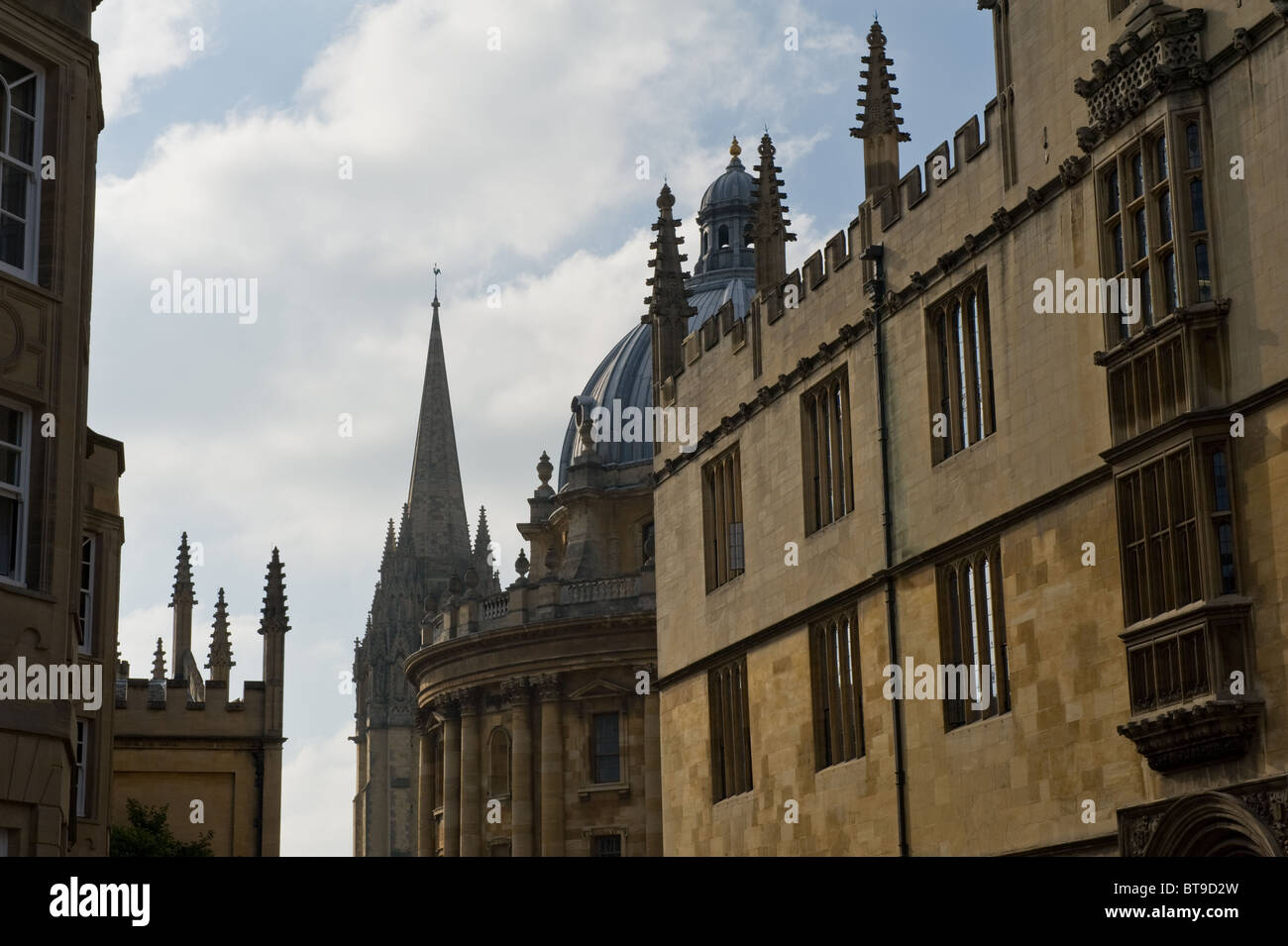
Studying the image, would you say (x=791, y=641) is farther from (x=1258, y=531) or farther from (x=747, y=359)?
(x=1258, y=531)

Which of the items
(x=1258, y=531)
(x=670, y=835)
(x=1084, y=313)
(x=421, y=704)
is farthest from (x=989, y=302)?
(x=421, y=704)

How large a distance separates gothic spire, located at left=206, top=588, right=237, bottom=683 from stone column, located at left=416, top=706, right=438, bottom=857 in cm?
2073

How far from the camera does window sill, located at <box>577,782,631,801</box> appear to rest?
64.1 meters

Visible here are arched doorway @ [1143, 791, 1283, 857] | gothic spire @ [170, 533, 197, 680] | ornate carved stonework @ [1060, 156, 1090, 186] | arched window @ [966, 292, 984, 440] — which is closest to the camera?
arched doorway @ [1143, 791, 1283, 857]

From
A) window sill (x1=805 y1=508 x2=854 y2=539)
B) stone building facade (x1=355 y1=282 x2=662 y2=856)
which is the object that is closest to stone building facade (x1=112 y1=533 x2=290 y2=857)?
stone building facade (x1=355 y1=282 x2=662 y2=856)

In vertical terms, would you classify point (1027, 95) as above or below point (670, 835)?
above

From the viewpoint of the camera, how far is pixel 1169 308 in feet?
73.8

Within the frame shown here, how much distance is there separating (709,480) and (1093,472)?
13.5m

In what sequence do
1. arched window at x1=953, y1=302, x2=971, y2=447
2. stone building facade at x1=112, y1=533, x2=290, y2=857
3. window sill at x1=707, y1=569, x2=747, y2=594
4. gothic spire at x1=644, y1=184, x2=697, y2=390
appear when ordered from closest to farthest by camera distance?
arched window at x1=953, y1=302, x2=971, y2=447
window sill at x1=707, y1=569, x2=747, y2=594
gothic spire at x1=644, y1=184, x2=697, y2=390
stone building facade at x1=112, y1=533, x2=290, y2=857

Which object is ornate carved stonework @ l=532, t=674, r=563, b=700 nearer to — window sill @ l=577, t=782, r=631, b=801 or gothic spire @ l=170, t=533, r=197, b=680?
window sill @ l=577, t=782, r=631, b=801

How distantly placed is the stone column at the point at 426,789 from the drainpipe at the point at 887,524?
43.1 meters

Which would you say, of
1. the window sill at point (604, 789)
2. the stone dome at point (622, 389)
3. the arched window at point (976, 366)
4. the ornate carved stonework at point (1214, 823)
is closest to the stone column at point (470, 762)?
the window sill at point (604, 789)
